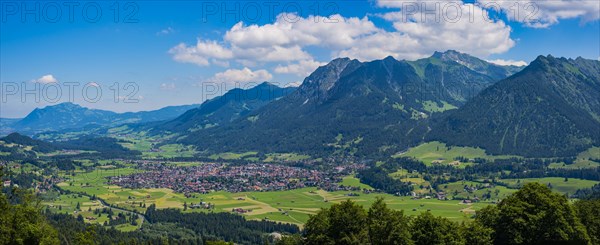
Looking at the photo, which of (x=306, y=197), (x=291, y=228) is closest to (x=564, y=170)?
(x=306, y=197)

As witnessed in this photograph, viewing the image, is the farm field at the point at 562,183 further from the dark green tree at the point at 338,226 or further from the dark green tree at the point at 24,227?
the dark green tree at the point at 24,227

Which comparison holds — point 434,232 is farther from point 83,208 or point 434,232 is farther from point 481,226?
point 83,208

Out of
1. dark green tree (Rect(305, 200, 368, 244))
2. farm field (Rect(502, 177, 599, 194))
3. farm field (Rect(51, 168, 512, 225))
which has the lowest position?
farm field (Rect(51, 168, 512, 225))

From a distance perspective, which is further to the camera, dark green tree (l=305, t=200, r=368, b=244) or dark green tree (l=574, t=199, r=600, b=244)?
dark green tree (l=574, t=199, r=600, b=244)

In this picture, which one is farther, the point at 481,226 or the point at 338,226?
the point at 338,226

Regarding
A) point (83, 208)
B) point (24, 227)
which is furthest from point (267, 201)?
point (24, 227)

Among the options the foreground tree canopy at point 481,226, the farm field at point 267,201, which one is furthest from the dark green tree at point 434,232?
the farm field at point 267,201

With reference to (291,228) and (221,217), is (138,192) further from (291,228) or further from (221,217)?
(291,228)

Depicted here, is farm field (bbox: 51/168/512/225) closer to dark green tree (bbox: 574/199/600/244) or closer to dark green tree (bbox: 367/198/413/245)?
dark green tree (bbox: 574/199/600/244)

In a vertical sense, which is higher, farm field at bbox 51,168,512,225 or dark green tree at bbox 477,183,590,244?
dark green tree at bbox 477,183,590,244

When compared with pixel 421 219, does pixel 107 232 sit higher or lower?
lower

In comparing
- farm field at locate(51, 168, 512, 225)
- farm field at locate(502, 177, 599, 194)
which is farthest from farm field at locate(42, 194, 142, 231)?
farm field at locate(502, 177, 599, 194)
